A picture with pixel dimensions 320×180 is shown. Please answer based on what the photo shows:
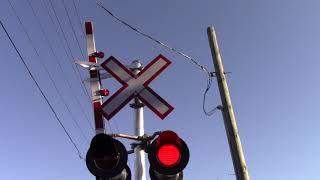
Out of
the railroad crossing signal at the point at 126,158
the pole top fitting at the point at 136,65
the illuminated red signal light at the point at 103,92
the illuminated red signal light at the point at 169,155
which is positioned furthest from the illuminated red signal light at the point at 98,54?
the illuminated red signal light at the point at 169,155

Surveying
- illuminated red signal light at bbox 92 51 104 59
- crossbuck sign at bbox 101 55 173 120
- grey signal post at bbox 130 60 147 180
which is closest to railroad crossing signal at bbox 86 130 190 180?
grey signal post at bbox 130 60 147 180

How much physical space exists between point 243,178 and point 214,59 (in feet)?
8.18

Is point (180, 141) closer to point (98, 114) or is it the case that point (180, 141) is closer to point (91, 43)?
point (98, 114)

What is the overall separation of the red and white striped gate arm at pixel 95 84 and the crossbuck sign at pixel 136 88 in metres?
0.36

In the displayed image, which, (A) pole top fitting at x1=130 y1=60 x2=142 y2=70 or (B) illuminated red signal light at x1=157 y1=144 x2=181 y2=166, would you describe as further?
(A) pole top fitting at x1=130 y1=60 x2=142 y2=70

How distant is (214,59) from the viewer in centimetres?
847

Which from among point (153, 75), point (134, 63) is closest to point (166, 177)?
point (153, 75)

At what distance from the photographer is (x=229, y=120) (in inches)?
304

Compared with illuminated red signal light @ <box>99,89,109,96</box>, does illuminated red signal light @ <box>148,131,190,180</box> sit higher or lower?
lower

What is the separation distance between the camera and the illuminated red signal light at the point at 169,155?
3.14 meters

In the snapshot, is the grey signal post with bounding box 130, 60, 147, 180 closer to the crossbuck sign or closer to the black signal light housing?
the crossbuck sign

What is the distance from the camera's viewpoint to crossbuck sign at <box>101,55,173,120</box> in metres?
4.18

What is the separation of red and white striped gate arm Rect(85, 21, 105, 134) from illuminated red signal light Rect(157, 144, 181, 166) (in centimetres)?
159

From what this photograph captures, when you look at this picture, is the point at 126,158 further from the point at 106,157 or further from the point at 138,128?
the point at 138,128
